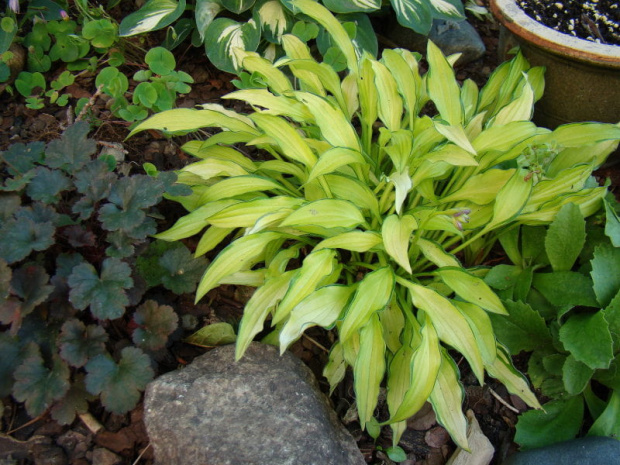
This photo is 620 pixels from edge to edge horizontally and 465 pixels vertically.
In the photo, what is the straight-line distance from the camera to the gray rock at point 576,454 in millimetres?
1473

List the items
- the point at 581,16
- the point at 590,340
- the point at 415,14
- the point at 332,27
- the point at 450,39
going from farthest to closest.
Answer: the point at 450,39 < the point at 415,14 < the point at 581,16 < the point at 332,27 < the point at 590,340

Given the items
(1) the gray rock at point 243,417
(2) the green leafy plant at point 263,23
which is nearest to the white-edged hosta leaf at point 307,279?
(1) the gray rock at point 243,417

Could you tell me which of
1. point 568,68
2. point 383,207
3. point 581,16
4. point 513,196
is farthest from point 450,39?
point 513,196

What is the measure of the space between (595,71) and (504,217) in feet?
2.55

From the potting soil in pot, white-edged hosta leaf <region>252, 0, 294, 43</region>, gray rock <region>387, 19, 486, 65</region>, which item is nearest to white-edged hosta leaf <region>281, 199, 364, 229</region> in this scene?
white-edged hosta leaf <region>252, 0, 294, 43</region>

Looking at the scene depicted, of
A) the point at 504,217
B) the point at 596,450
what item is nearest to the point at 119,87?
the point at 504,217

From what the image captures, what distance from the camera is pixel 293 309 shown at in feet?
4.70

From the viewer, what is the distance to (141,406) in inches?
63.6

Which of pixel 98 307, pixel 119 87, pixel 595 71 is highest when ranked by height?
pixel 595 71

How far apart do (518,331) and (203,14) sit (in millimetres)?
1657

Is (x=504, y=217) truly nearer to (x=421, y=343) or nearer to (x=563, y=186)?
(x=563, y=186)

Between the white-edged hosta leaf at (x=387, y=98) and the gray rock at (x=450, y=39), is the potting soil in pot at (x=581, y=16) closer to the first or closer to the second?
the gray rock at (x=450, y=39)

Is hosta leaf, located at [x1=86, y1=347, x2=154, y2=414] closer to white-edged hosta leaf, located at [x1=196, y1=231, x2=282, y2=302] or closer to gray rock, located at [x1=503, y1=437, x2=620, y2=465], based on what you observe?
white-edged hosta leaf, located at [x1=196, y1=231, x2=282, y2=302]

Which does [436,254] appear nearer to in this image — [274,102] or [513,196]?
[513,196]
